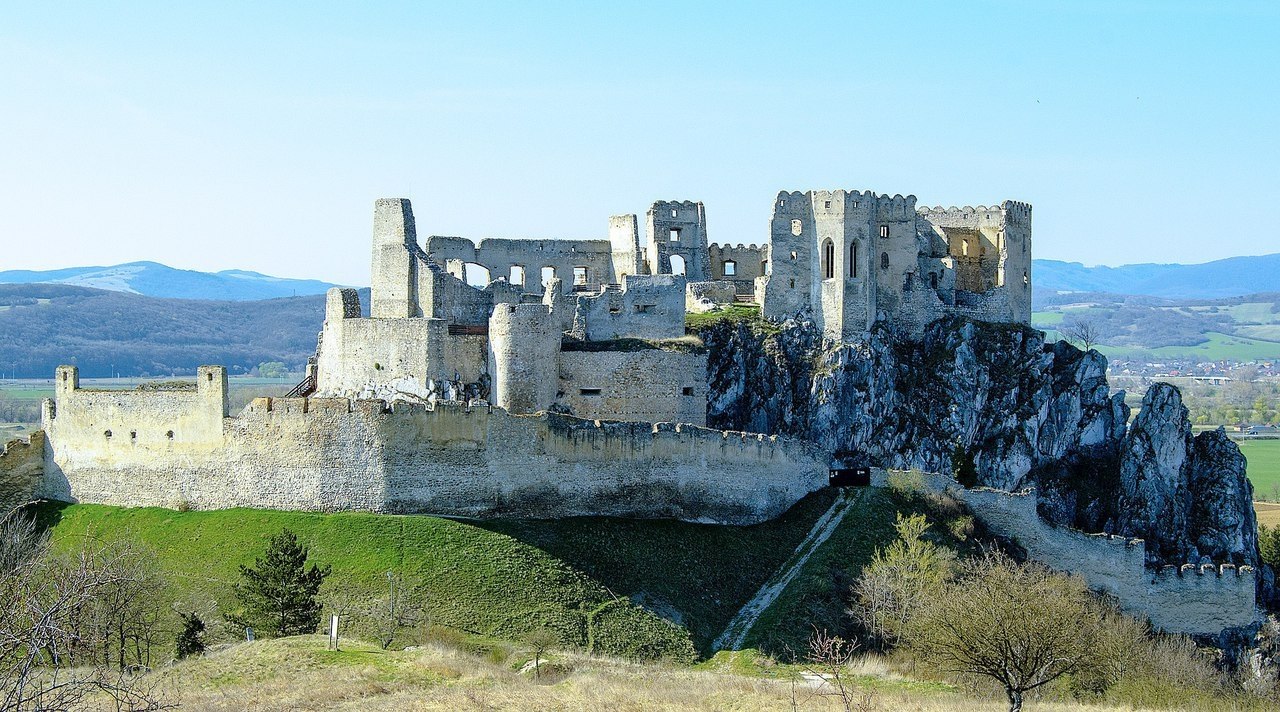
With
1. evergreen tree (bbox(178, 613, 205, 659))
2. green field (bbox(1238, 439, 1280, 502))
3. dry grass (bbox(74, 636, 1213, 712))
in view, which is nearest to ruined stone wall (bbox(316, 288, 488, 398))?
evergreen tree (bbox(178, 613, 205, 659))

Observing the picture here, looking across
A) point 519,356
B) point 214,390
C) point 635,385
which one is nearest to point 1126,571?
point 635,385

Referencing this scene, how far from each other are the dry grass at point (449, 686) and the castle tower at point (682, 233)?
33140mm

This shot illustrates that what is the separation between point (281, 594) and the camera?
37438 millimetres

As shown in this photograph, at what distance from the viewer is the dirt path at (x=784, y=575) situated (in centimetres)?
4116

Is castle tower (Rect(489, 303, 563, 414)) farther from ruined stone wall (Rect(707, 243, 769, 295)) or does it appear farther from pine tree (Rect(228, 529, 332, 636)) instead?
ruined stone wall (Rect(707, 243, 769, 295))

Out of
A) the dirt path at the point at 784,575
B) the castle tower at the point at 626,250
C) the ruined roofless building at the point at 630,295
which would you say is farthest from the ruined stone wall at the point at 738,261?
the dirt path at the point at 784,575

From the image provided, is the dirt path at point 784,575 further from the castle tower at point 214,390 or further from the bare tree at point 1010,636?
the castle tower at point 214,390

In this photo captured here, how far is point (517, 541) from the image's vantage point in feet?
138

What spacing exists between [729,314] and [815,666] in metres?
27.2

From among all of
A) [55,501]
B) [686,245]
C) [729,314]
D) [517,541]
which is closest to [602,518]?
[517,541]

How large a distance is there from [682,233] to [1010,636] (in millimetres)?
36533

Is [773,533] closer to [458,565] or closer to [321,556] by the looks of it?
[458,565]

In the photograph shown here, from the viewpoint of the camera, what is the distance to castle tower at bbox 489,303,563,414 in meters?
50.1

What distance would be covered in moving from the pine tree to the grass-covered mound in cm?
149
